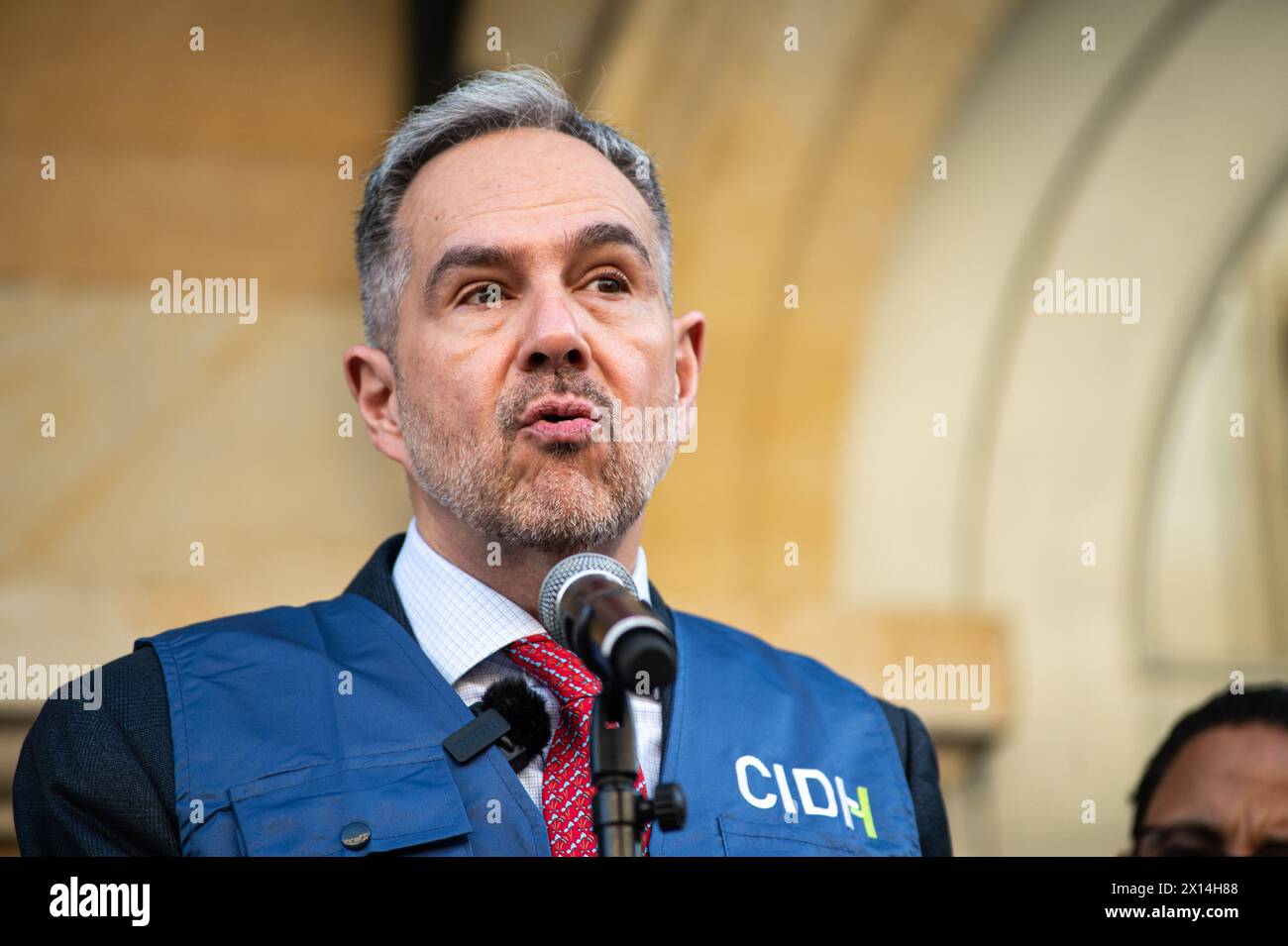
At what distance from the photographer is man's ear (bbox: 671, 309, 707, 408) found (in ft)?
10.1

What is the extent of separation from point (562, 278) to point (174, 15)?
11.6 feet

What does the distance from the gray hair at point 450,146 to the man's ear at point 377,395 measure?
0.03 m

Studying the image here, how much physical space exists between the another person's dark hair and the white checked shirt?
3.94 ft

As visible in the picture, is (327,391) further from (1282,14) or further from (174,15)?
(1282,14)

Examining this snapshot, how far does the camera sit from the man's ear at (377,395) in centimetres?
293

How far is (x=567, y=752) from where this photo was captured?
2.54 m

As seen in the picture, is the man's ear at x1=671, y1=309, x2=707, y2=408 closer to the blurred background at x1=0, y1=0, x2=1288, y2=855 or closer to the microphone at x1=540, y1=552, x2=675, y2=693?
the microphone at x1=540, y1=552, x2=675, y2=693

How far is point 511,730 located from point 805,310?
11.3 feet
